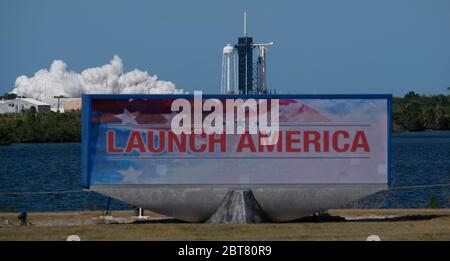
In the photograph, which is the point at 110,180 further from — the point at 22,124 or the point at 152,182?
the point at 22,124

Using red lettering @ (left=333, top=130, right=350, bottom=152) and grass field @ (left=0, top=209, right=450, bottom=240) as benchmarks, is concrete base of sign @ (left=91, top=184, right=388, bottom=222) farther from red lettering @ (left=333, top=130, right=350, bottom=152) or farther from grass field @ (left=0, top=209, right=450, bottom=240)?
red lettering @ (left=333, top=130, right=350, bottom=152)


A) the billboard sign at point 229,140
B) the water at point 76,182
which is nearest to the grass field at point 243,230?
the billboard sign at point 229,140

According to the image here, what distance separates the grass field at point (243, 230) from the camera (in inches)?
1257

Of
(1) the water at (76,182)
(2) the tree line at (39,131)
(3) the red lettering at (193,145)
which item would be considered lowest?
(1) the water at (76,182)

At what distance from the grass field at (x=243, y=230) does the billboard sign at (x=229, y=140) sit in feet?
4.54

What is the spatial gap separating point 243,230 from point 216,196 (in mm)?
2550

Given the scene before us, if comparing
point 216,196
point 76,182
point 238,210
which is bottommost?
point 76,182

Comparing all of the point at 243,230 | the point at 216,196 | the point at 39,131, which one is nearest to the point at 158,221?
the point at 216,196

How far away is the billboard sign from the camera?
1412 inches

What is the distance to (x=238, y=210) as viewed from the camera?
116 ft

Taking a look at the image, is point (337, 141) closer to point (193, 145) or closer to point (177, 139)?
point (193, 145)

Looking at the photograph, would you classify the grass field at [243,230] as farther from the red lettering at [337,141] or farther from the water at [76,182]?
the water at [76,182]
